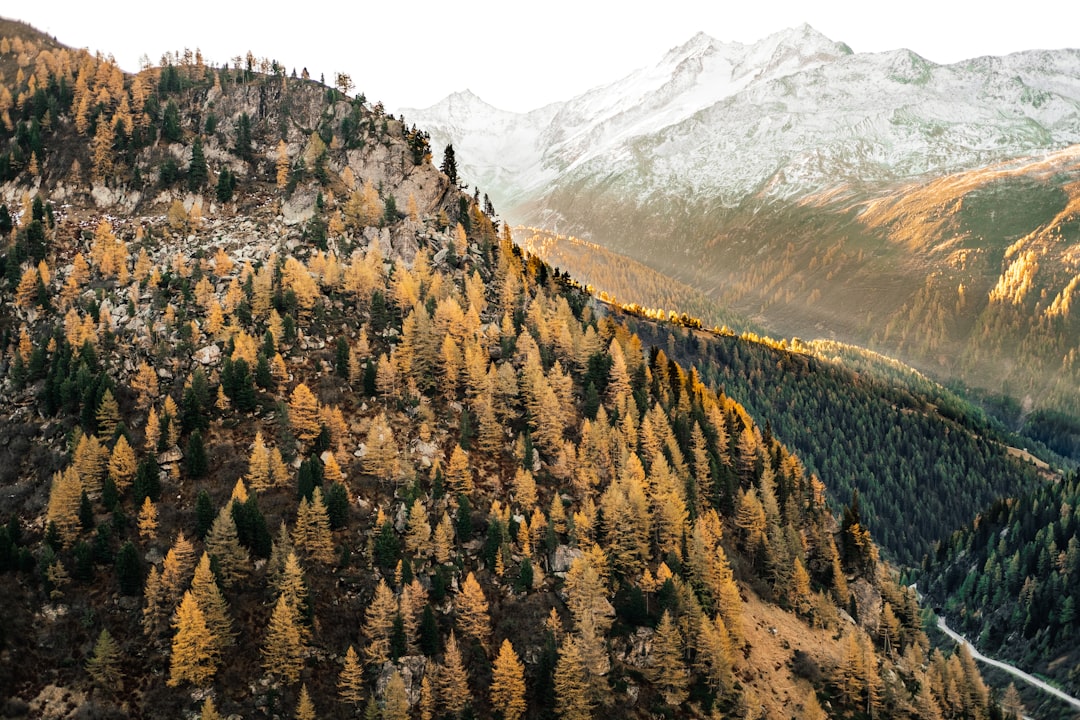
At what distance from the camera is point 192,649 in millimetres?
96188

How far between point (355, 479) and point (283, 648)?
3004cm

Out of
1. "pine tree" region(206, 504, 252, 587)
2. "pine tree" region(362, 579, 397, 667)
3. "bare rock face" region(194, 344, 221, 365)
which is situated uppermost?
"bare rock face" region(194, 344, 221, 365)

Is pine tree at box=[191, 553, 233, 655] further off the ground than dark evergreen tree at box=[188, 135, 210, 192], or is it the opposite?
dark evergreen tree at box=[188, 135, 210, 192]

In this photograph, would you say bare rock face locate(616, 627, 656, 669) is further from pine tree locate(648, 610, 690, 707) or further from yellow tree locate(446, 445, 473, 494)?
yellow tree locate(446, 445, 473, 494)

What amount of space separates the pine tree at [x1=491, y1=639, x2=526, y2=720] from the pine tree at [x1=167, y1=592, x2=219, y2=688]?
35.0m

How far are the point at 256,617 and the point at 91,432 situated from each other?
43.8 metres

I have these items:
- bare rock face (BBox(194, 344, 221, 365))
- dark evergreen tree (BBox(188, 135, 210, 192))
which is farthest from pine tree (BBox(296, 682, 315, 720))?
dark evergreen tree (BBox(188, 135, 210, 192))

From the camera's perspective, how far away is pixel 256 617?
4104 inches

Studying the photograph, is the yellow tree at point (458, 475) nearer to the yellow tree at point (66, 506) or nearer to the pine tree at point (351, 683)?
the pine tree at point (351, 683)

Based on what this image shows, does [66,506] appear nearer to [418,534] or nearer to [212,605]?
[212,605]

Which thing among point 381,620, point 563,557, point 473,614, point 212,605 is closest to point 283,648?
point 212,605

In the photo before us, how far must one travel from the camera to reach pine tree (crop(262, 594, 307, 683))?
324ft

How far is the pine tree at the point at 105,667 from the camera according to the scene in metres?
93.6

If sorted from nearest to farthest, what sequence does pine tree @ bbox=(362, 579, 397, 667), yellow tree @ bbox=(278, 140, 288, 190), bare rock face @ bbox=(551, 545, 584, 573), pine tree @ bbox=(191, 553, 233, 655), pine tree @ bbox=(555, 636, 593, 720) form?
1. pine tree @ bbox=(191, 553, 233, 655)
2. pine tree @ bbox=(555, 636, 593, 720)
3. pine tree @ bbox=(362, 579, 397, 667)
4. bare rock face @ bbox=(551, 545, 584, 573)
5. yellow tree @ bbox=(278, 140, 288, 190)
